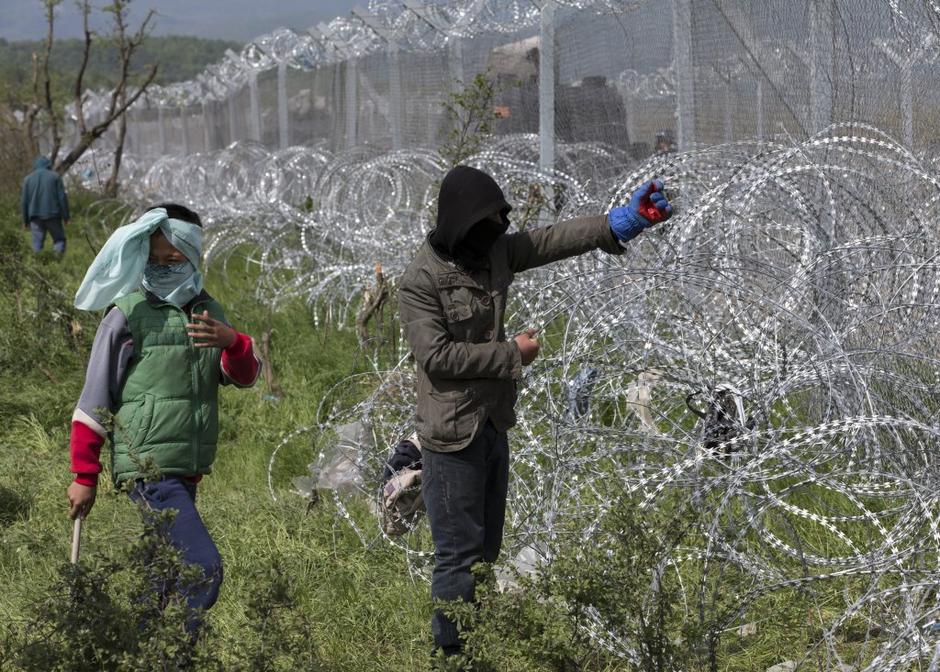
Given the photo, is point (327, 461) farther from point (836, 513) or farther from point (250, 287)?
point (250, 287)

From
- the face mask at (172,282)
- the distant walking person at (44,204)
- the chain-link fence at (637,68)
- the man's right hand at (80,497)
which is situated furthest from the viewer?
the distant walking person at (44,204)

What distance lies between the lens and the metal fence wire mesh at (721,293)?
11.7 feet

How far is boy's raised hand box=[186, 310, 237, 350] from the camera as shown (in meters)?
3.61

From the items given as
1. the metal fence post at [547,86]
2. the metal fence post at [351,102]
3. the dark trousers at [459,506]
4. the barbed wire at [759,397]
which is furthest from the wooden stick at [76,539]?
the metal fence post at [351,102]

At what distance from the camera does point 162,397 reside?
3664 millimetres

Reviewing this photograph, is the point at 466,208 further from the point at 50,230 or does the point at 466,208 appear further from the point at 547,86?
the point at 50,230

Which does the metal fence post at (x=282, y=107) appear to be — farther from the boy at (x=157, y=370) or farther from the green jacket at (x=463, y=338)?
the green jacket at (x=463, y=338)

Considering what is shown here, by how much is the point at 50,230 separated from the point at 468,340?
14.3 meters

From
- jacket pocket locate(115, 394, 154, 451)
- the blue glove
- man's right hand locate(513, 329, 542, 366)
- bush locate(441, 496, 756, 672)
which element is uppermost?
the blue glove

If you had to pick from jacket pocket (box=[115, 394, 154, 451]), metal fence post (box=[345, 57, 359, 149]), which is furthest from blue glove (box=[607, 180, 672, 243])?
metal fence post (box=[345, 57, 359, 149])

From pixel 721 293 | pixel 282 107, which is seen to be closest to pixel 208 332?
pixel 721 293

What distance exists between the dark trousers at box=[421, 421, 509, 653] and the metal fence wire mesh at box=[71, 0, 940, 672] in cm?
22

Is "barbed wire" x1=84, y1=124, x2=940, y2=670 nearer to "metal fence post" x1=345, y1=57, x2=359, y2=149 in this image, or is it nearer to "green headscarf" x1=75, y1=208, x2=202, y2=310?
"green headscarf" x1=75, y1=208, x2=202, y2=310

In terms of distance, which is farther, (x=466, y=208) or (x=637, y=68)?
(x=637, y=68)
